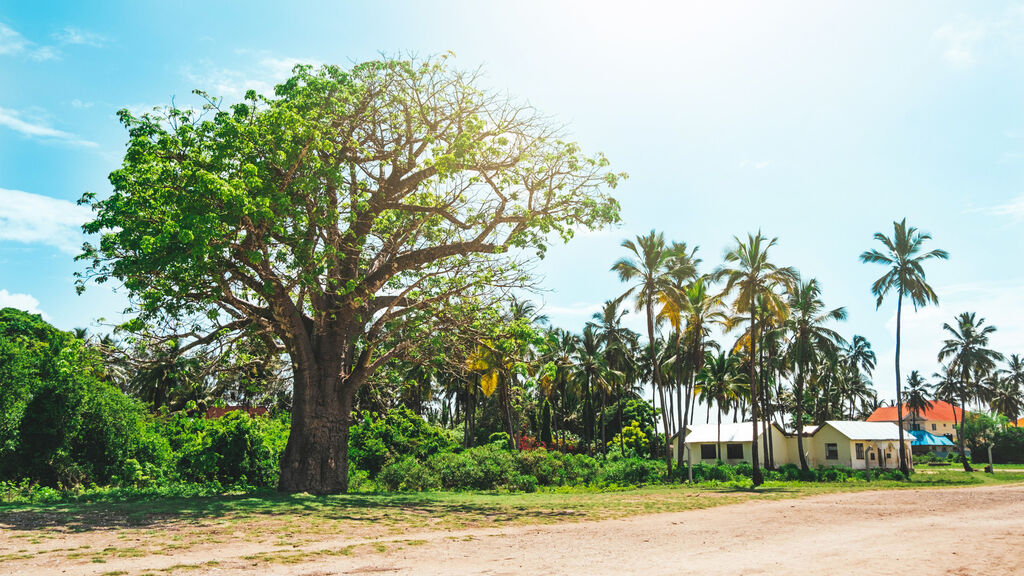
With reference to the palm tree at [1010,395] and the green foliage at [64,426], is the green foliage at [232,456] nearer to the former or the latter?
the green foliage at [64,426]

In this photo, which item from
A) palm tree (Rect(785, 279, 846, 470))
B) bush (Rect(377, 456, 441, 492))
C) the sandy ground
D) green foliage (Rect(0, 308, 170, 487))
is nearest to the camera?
the sandy ground

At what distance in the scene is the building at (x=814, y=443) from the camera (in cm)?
4919

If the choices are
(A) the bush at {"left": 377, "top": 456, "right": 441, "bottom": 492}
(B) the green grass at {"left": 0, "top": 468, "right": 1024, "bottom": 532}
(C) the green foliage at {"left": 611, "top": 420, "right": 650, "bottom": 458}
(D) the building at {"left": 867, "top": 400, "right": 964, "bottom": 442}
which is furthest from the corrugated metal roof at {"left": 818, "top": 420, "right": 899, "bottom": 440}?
(A) the bush at {"left": 377, "top": 456, "right": 441, "bottom": 492}

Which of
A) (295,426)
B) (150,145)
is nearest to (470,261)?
(295,426)

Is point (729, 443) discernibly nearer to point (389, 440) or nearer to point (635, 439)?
point (635, 439)

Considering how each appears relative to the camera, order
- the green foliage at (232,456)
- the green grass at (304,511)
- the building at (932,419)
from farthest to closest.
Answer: the building at (932,419) → the green foliage at (232,456) → the green grass at (304,511)

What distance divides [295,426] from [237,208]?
23.3 feet

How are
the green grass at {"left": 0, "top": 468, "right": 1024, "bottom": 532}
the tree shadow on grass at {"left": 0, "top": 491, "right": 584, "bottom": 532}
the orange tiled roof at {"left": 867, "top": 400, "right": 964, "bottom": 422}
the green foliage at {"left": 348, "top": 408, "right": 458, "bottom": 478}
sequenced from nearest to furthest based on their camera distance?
the tree shadow on grass at {"left": 0, "top": 491, "right": 584, "bottom": 532}, the green grass at {"left": 0, "top": 468, "right": 1024, "bottom": 532}, the green foliage at {"left": 348, "top": 408, "right": 458, "bottom": 478}, the orange tiled roof at {"left": 867, "top": 400, "right": 964, "bottom": 422}

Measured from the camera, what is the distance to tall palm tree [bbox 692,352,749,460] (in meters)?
45.7

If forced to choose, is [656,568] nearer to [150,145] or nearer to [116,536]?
[116,536]

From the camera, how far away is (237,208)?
40.0ft

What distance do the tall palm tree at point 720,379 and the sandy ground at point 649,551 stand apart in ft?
106

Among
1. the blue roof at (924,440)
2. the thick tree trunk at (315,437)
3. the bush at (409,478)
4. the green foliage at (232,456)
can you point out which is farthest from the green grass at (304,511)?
the blue roof at (924,440)

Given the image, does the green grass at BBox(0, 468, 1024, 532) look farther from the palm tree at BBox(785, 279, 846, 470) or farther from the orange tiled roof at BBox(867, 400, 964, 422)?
the orange tiled roof at BBox(867, 400, 964, 422)
